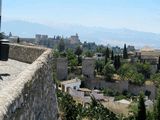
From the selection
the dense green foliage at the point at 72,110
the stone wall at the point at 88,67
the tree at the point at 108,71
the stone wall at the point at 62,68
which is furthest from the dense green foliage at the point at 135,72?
the dense green foliage at the point at 72,110

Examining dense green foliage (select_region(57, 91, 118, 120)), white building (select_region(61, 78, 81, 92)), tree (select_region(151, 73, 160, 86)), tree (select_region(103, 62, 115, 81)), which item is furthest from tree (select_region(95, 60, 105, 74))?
dense green foliage (select_region(57, 91, 118, 120))

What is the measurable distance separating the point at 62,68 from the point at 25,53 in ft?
218

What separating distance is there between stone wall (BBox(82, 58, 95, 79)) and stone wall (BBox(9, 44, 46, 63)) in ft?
229

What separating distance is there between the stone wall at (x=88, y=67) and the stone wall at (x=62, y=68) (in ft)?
16.6

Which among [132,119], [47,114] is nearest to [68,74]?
[132,119]

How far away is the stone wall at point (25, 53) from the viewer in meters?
14.4

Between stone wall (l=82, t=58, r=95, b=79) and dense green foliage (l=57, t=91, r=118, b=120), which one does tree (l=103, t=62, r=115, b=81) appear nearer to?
stone wall (l=82, t=58, r=95, b=79)

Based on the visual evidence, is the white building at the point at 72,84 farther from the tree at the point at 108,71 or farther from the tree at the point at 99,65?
the tree at the point at 99,65

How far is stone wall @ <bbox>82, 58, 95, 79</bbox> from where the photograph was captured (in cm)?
8669

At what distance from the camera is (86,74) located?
289 ft

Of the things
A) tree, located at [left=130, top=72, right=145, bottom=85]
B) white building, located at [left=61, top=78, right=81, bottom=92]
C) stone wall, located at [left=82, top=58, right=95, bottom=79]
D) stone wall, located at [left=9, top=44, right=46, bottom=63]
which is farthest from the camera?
tree, located at [left=130, top=72, right=145, bottom=85]

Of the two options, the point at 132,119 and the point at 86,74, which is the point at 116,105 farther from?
the point at 86,74

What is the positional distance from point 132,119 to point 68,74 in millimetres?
41846

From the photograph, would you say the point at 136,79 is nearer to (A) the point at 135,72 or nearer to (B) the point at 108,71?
(A) the point at 135,72
